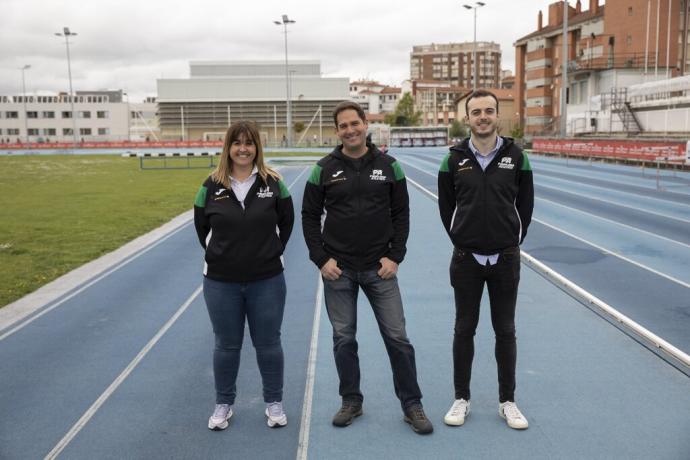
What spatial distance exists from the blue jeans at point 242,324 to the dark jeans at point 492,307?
1163 millimetres

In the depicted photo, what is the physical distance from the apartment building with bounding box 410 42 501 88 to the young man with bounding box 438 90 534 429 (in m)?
175

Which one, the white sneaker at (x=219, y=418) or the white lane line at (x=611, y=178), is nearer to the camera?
the white sneaker at (x=219, y=418)

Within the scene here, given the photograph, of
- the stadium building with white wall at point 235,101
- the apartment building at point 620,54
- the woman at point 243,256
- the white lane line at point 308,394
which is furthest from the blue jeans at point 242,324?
the stadium building with white wall at point 235,101

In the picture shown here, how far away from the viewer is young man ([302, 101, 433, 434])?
4.16 metres

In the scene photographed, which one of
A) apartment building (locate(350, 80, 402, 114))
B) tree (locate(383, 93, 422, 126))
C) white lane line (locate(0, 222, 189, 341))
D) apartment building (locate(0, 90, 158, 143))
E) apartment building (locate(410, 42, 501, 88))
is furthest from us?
apartment building (locate(410, 42, 501, 88))

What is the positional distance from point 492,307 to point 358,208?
3.57ft

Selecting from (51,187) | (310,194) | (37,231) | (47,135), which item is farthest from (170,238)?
(47,135)

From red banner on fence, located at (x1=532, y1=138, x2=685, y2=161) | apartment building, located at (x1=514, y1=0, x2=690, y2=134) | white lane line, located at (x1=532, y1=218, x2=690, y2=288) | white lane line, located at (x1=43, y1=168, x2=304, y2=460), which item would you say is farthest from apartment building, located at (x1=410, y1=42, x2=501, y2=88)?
white lane line, located at (x1=43, y1=168, x2=304, y2=460)

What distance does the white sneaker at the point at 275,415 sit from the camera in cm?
436

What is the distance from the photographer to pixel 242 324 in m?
4.45

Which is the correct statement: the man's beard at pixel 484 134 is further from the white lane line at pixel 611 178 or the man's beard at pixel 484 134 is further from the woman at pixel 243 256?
the white lane line at pixel 611 178

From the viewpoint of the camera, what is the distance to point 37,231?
47.1ft

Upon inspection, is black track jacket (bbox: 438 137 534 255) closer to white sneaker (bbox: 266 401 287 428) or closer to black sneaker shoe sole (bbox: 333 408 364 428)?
black sneaker shoe sole (bbox: 333 408 364 428)

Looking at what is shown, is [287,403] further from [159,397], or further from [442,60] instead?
[442,60]
